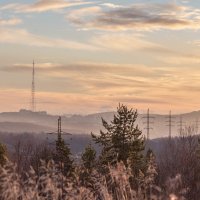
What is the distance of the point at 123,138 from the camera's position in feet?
116

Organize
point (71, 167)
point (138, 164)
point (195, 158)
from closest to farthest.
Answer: point (195, 158), point (138, 164), point (71, 167)

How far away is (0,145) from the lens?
35938mm

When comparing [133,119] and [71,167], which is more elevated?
[133,119]

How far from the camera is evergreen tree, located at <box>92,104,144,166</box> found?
34.8 m

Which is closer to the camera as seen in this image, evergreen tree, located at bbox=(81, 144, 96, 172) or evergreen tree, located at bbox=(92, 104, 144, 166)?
evergreen tree, located at bbox=(92, 104, 144, 166)

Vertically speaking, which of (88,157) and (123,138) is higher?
(123,138)

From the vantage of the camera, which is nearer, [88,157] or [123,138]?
[123,138]

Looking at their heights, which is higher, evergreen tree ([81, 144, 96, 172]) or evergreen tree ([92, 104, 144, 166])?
evergreen tree ([92, 104, 144, 166])

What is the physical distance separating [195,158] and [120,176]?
20760 millimetres

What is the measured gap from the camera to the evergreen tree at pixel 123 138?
34844 millimetres

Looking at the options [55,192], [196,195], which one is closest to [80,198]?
[55,192]

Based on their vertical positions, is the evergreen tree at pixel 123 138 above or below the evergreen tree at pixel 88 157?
above

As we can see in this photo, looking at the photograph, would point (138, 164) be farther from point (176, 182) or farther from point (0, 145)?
point (176, 182)

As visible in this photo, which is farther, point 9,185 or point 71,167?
point 71,167
